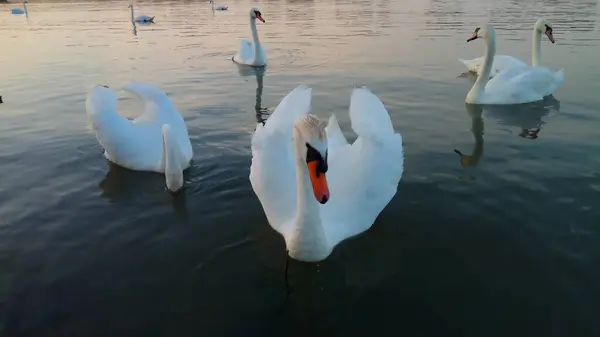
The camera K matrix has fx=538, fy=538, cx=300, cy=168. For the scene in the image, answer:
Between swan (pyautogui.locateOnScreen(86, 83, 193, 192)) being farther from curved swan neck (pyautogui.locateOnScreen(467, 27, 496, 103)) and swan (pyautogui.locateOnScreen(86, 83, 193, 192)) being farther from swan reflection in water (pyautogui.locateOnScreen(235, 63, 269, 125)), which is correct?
curved swan neck (pyautogui.locateOnScreen(467, 27, 496, 103))

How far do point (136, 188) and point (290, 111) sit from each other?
2.43m

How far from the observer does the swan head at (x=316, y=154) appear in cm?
413

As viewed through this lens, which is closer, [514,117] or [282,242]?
[282,242]

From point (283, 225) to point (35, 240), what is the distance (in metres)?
2.74

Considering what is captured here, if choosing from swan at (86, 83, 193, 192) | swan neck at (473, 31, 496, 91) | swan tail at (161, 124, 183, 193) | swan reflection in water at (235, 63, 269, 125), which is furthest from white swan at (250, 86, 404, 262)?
swan neck at (473, 31, 496, 91)

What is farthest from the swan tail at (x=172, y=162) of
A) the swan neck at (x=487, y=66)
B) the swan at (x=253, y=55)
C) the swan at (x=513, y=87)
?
the swan at (x=253, y=55)

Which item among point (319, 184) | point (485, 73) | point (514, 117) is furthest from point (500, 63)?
point (319, 184)

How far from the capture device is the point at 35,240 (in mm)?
5855

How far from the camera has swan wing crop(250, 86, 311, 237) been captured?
5.55 metres

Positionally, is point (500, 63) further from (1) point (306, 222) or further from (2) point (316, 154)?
(2) point (316, 154)

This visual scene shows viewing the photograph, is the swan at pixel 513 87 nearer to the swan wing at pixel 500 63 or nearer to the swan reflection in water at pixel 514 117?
the swan reflection in water at pixel 514 117

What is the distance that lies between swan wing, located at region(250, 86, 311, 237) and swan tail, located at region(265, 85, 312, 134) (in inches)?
0.5

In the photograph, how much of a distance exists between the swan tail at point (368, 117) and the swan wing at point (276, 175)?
0.79 metres

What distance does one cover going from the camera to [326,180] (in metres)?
5.18
